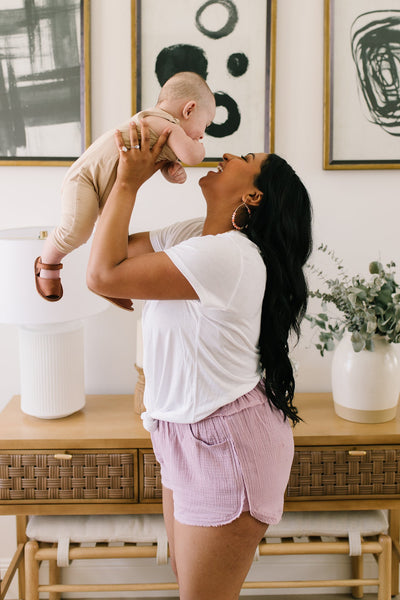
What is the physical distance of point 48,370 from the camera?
1825 mm

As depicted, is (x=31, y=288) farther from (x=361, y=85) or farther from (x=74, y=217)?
(x=361, y=85)

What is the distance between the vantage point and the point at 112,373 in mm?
2178

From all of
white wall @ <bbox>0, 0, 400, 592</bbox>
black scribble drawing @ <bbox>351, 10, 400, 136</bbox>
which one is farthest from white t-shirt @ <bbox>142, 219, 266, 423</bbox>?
black scribble drawing @ <bbox>351, 10, 400, 136</bbox>

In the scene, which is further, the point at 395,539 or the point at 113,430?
the point at 395,539

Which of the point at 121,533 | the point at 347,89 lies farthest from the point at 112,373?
A: the point at 347,89

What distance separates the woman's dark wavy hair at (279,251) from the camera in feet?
3.80

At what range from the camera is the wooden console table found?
67.4 inches

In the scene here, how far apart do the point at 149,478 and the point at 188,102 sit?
1159 millimetres

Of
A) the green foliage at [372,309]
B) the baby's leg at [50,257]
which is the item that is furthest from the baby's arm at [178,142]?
the green foliage at [372,309]

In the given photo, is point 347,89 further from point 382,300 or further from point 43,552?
point 43,552

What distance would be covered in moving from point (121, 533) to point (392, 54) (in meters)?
2.00

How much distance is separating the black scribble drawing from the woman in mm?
1100

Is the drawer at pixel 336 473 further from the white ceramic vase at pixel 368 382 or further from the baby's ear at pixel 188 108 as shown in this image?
the baby's ear at pixel 188 108

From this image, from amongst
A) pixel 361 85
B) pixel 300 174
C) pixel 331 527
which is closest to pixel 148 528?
pixel 331 527
